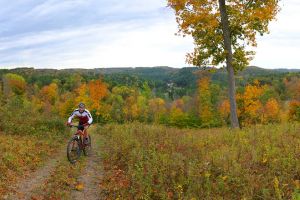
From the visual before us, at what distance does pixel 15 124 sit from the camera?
2348 cm

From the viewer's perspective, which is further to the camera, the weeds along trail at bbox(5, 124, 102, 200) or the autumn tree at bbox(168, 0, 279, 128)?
the autumn tree at bbox(168, 0, 279, 128)

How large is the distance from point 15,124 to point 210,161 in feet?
54.1

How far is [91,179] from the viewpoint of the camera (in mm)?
13398

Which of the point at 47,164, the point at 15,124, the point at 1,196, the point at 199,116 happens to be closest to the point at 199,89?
the point at 199,116

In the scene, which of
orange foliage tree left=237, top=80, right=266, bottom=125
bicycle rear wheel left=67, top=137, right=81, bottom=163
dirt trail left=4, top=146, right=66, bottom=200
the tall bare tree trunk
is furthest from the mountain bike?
orange foliage tree left=237, top=80, right=266, bottom=125

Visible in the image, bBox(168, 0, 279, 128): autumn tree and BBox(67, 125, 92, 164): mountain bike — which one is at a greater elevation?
BBox(168, 0, 279, 128): autumn tree

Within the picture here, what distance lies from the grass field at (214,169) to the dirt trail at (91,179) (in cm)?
35

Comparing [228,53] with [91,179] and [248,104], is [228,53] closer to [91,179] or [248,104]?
[91,179]

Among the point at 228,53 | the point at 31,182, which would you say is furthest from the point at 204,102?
the point at 31,182

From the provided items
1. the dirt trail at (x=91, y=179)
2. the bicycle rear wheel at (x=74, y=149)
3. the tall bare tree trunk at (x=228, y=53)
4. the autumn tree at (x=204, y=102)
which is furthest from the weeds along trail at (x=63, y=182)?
the autumn tree at (x=204, y=102)

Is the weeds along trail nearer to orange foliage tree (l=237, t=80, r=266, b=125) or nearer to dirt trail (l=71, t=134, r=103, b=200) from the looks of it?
dirt trail (l=71, t=134, r=103, b=200)

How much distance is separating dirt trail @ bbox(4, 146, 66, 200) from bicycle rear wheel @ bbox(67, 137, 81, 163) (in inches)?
27.1

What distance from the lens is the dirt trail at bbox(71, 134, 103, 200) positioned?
37.3 feet

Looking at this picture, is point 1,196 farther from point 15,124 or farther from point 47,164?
point 15,124
